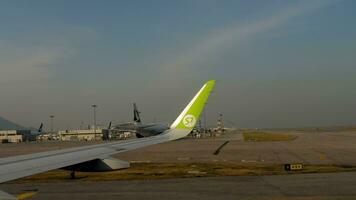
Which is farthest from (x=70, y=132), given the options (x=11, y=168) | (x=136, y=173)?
(x=11, y=168)

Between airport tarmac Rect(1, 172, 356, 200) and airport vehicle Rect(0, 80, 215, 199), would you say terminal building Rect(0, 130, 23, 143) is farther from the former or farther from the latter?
airport vehicle Rect(0, 80, 215, 199)

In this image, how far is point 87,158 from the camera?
8445mm

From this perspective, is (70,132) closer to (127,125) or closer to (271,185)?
(127,125)

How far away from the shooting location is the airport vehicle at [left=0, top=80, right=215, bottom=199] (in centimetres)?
672

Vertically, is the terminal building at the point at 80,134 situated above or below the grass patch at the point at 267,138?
above

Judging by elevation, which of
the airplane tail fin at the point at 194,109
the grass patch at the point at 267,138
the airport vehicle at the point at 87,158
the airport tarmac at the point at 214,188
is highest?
the airplane tail fin at the point at 194,109

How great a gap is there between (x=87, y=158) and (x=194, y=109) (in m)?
3.25

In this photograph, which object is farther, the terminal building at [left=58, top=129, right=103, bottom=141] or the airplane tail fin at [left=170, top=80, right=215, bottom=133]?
the terminal building at [left=58, top=129, right=103, bottom=141]

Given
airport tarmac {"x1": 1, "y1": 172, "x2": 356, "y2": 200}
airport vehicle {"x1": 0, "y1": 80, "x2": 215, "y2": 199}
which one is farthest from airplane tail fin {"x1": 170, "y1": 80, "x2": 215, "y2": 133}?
airport tarmac {"x1": 1, "y1": 172, "x2": 356, "y2": 200}

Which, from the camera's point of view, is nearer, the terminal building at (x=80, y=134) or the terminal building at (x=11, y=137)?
the terminal building at (x=11, y=137)

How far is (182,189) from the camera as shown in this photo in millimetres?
15375

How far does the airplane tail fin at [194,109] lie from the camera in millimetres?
10320

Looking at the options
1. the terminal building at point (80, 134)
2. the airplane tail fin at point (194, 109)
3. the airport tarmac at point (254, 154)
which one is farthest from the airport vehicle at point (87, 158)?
the terminal building at point (80, 134)

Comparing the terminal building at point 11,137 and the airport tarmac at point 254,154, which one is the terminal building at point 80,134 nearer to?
the terminal building at point 11,137
